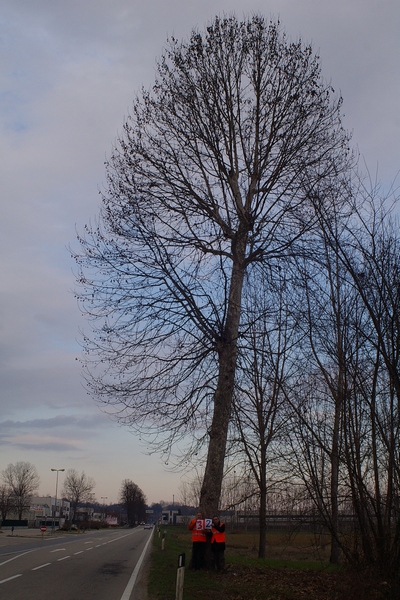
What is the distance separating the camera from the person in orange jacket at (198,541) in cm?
1262

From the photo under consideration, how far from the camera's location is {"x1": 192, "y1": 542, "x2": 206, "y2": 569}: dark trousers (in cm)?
1289

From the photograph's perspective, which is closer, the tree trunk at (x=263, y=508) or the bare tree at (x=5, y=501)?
the tree trunk at (x=263, y=508)

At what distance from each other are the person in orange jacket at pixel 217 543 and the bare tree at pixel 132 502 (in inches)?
5608

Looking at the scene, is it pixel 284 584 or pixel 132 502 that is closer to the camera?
pixel 284 584

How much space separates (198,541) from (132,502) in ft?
490

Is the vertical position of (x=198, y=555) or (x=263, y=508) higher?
(x=263, y=508)

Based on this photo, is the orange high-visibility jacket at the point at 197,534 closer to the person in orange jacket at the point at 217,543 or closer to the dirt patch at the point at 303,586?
the person in orange jacket at the point at 217,543

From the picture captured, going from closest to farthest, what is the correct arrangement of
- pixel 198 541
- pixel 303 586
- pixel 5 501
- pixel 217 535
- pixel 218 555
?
pixel 303 586
pixel 217 535
pixel 198 541
pixel 218 555
pixel 5 501

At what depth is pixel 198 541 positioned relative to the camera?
12773mm

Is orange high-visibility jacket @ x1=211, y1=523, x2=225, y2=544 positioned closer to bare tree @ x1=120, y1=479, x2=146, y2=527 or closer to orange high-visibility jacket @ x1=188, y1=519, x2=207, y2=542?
orange high-visibility jacket @ x1=188, y1=519, x2=207, y2=542

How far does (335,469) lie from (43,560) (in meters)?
12.5

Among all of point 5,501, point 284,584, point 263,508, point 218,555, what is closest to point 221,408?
point 218,555

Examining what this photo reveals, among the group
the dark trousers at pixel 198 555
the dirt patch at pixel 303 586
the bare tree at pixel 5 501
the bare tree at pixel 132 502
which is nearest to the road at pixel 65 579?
the dark trousers at pixel 198 555

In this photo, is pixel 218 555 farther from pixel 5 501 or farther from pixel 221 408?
pixel 5 501
